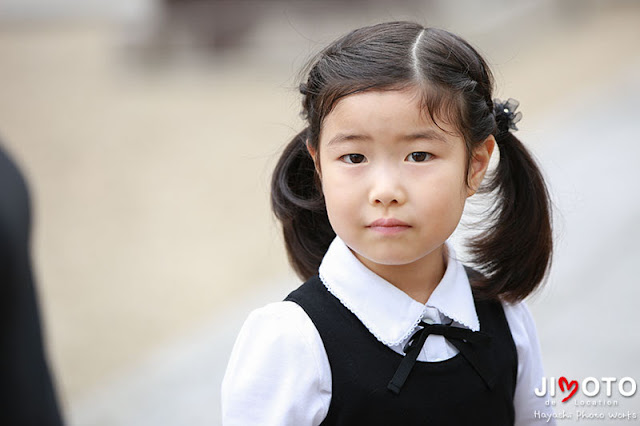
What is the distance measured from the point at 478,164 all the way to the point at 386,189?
11.0 inches

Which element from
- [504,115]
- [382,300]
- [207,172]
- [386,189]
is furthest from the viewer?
[207,172]

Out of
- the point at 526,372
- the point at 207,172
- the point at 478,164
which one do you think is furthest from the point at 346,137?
the point at 207,172

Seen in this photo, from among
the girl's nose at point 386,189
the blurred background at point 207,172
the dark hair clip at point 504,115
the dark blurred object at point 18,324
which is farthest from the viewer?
the blurred background at point 207,172

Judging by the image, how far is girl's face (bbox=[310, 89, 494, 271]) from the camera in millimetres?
1465

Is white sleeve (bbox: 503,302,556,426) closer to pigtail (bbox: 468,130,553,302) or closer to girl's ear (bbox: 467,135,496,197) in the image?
pigtail (bbox: 468,130,553,302)

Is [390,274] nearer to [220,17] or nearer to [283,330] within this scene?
[283,330]

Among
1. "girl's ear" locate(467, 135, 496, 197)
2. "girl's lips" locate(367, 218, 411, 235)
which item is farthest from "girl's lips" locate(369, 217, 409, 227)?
"girl's ear" locate(467, 135, 496, 197)

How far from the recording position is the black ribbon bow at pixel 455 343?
1554 millimetres

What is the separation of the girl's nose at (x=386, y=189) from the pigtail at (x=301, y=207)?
1.05 feet

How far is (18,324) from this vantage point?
1.19m

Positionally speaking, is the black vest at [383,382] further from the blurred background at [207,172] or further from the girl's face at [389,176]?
the blurred background at [207,172]

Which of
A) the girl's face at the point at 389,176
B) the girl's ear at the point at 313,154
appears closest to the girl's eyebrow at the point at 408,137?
the girl's face at the point at 389,176

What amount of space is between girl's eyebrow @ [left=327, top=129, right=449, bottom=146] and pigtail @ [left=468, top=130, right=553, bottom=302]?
12.7 inches

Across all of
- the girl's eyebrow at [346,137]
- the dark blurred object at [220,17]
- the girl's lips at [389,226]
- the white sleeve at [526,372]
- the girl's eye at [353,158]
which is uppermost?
the dark blurred object at [220,17]
